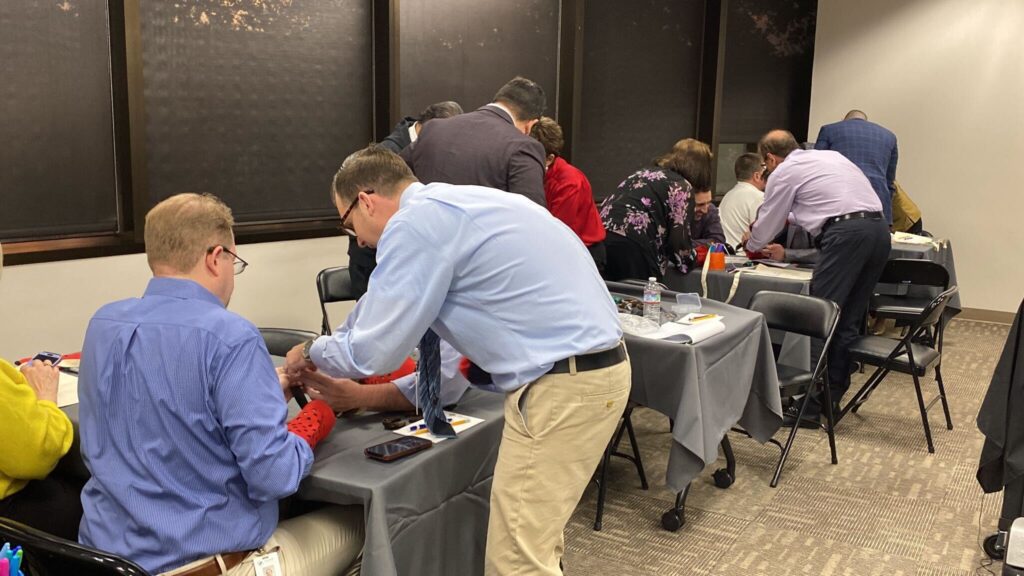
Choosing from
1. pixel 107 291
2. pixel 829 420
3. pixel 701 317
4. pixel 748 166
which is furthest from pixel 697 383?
pixel 748 166

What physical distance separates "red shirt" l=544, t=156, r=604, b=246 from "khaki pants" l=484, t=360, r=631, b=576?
2295mm

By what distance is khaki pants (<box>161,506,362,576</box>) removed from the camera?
1775 mm

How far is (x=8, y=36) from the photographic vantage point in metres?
3.26

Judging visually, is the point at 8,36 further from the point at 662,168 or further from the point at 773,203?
the point at 773,203

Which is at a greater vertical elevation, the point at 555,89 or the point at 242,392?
the point at 555,89

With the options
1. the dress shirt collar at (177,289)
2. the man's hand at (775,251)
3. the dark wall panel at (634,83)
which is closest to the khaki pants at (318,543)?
the dress shirt collar at (177,289)

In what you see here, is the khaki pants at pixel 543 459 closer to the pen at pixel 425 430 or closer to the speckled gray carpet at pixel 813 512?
the pen at pixel 425 430

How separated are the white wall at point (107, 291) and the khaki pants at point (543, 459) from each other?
7.49ft

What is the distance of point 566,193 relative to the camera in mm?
4207

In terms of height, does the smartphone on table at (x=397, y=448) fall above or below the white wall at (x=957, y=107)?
below

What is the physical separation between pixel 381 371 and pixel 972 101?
6.90 metres

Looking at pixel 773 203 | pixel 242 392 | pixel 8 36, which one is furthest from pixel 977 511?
pixel 8 36

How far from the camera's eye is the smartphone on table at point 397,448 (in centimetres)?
185

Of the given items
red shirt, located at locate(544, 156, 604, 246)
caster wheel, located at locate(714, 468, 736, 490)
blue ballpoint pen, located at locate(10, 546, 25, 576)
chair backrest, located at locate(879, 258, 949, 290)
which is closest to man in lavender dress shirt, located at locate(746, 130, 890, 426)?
chair backrest, located at locate(879, 258, 949, 290)
